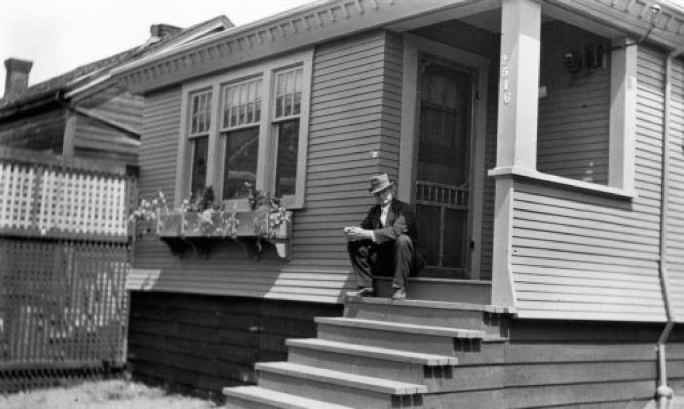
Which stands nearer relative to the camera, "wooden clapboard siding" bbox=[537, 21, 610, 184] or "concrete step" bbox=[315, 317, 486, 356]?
"concrete step" bbox=[315, 317, 486, 356]

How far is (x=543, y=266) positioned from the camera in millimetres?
7336

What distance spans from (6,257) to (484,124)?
265 inches

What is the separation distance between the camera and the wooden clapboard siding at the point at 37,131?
1702cm

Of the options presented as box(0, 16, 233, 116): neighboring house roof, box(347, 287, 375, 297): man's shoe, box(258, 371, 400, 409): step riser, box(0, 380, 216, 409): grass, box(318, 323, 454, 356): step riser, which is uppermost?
box(0, 16, 233, 116): neighboring house roof

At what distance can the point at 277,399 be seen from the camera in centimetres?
714

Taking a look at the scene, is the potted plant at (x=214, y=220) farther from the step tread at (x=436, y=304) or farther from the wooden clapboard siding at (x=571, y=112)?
the wooden clapboard siding at (x=571, y=112)

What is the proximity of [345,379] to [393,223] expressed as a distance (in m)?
1.78

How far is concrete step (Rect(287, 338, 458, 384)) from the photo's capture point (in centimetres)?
655

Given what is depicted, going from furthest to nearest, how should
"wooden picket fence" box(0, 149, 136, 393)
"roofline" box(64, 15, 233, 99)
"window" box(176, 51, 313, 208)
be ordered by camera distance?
"roofline" box(64, 15, 233, 99) → "wooden picket fence" box(0, 149, 136, 393) → "window" box(176, 51, 313, 208)

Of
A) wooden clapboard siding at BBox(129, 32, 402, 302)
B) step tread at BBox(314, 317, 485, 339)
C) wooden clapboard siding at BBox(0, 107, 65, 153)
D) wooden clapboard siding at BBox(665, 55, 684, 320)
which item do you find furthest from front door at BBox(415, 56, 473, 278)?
wooden clapboard siding at BBox(0, 107, 65, 153)

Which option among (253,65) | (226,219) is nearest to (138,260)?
(226,219)

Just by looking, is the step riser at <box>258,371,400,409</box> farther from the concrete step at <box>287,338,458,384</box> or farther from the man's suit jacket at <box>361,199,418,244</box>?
the man's suit jacket at <box>361,199,418,244</box>

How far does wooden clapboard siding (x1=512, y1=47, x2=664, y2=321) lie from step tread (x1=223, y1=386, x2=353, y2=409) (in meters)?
1.86

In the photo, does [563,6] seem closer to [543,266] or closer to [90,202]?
[543,266]
